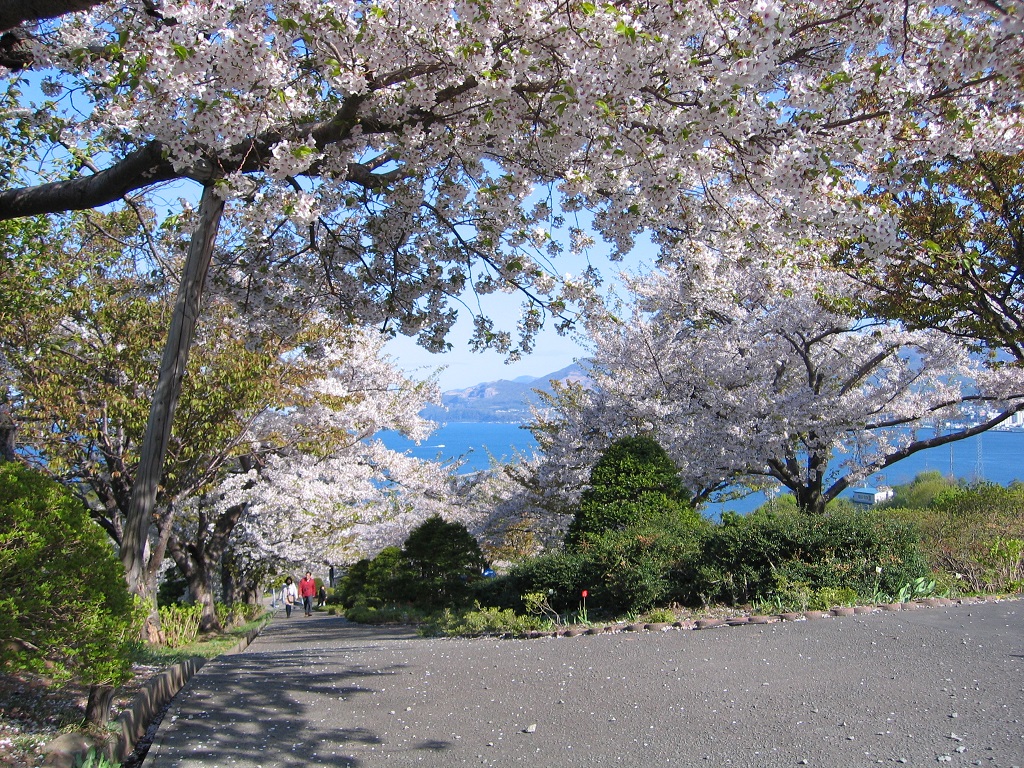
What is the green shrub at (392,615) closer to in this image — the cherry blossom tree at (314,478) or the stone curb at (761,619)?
the cherry blossom tree at (314,478)

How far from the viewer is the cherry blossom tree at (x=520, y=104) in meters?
4.06

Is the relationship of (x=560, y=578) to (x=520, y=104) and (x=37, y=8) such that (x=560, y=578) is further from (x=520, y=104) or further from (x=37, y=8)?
(x=37, y=8)

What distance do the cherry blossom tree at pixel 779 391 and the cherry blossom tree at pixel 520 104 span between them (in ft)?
25.1

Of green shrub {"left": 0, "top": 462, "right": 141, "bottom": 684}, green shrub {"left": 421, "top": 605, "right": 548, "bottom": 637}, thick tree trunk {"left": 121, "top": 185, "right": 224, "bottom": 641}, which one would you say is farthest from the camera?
green shrub {"left": 421, "top": 605, "right": 548, "bottom": 637}

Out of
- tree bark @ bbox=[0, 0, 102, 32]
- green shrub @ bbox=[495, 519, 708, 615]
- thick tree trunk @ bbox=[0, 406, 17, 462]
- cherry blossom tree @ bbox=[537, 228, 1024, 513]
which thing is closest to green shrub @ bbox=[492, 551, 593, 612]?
green shrub @ bbox=[495, 519, 708, 615]

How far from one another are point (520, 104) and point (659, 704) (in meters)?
3.79

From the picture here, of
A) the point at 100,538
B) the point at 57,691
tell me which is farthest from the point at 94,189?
the point at 57,691

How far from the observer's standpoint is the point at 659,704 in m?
4.54

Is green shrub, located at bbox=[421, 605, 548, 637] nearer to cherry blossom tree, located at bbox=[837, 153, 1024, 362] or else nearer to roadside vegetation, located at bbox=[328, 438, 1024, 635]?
roadside vegetation, located at bbox=[328, 438, 1024, 635]

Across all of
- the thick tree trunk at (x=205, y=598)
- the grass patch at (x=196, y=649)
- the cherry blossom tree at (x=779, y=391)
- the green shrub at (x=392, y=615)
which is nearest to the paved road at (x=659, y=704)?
the grass patch at (x=196, y=649)

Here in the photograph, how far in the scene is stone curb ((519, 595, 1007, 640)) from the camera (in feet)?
22.2

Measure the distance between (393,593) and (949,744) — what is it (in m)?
13.9

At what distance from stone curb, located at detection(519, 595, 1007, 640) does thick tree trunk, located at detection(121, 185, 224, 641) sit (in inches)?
153

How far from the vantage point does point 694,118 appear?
426 cm
